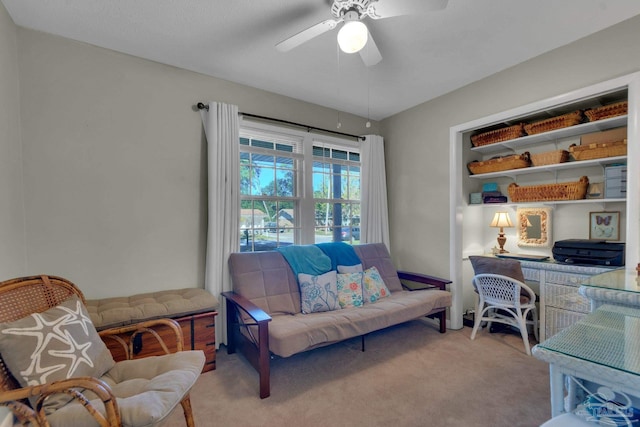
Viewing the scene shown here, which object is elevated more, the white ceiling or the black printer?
the white ceiling

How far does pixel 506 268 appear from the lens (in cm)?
269

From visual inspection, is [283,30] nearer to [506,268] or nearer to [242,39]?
[242,39]

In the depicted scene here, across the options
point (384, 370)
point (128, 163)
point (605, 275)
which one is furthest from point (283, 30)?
point (384, 370)

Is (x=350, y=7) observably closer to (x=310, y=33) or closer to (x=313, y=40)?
(x=310, y=33)

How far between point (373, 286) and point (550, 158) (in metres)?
2.16

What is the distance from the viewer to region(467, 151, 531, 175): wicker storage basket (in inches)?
122

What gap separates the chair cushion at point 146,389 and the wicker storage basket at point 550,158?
3452 millimetres

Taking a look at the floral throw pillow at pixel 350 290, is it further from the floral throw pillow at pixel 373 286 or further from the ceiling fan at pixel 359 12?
the ceiling fan at pixel 359 12

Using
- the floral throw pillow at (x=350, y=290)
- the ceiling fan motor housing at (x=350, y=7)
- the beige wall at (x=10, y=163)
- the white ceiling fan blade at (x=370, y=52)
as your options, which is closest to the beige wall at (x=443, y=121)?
the floral throw pillow at (x=350, y=290)

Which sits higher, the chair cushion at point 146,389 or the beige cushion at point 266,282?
the beige cushion at point 266,282

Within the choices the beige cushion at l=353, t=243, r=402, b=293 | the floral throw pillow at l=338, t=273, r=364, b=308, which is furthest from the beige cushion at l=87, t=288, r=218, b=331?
the beige cushion at l=353, t=243, r=402, b=293

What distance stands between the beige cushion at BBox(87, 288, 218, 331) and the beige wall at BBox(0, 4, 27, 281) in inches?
21.6

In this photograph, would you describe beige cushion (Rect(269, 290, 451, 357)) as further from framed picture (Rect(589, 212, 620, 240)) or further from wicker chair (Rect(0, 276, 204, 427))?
framed picture (Rect(589, 212, 620, 240))

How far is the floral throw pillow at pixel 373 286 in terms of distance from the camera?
9.98ft
